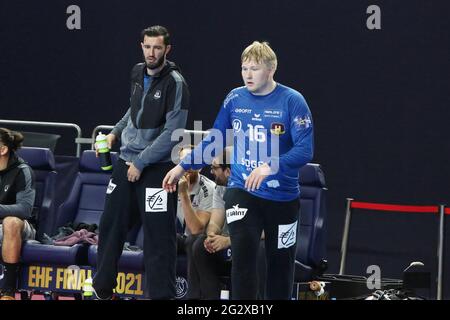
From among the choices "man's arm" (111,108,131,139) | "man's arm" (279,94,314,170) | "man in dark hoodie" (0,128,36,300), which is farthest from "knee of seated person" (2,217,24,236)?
"man's arm" (279,94,314,170)

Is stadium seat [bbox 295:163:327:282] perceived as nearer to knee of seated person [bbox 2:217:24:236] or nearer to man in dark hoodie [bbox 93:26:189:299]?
man in dark hoodie [bbox 93:26:189:299]

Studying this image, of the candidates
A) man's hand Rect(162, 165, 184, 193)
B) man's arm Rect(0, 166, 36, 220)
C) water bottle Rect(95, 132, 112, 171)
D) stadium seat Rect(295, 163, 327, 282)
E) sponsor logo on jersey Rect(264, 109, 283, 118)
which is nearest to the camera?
sponsor logo on jersey Rect(264, 109, 283, 118)

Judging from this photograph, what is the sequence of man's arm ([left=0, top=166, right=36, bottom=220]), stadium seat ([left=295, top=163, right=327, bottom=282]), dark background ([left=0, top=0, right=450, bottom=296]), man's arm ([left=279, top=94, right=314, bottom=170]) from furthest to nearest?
dark background ([left=0, top=0, right=450, bottom=296]) → man's arm ([left=0, top=166, right=36, bottom=220]) → stadium seat ([left=295, top=163, right=327, bottom=282]) → man's arm ([left=279, top=94, right=314, bottom=170])

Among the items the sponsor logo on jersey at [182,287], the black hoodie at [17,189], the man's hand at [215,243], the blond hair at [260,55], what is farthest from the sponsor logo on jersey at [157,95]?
the black hoodie at [17,189]

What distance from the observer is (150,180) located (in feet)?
19.4

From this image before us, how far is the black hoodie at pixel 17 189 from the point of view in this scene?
7.57 meters

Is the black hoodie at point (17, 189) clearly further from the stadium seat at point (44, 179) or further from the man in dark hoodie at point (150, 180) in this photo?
the man in dark hoodie at point (150, 180)

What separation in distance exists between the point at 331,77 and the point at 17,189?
3256 mm

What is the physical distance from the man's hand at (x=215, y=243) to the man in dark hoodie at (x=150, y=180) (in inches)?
38.5

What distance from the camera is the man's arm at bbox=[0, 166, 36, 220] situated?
296 inches

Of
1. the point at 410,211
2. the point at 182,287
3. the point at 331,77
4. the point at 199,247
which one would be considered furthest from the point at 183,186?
the point at 331,77

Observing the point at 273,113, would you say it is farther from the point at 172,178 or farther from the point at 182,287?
the point at 182,287
